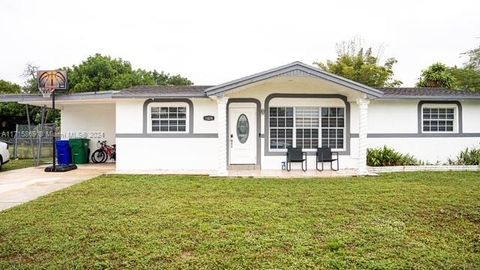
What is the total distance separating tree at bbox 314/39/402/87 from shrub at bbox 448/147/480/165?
16.6m

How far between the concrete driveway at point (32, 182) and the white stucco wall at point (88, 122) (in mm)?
2397

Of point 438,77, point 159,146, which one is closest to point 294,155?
point 159,146

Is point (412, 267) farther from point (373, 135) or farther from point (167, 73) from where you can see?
point (167, 73)

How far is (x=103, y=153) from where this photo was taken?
14.8 meters

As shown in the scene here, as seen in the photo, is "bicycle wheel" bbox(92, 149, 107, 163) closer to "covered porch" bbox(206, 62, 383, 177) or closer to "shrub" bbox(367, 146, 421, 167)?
"covered porch" bbox(206, 62, 383, 177)

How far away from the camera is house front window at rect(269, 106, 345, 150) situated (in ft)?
39.4

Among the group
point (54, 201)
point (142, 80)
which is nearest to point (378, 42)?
point (142, 80)

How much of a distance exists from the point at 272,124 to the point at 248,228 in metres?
7.22

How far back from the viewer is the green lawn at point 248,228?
3.93 meters

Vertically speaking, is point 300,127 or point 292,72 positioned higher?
point 292,72

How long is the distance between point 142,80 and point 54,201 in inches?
1084

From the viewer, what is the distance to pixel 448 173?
A: 10.7 metres

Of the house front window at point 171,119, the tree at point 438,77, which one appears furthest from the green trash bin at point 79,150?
the tree at point 438,77

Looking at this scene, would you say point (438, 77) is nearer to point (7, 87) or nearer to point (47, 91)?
point (47, 91)
